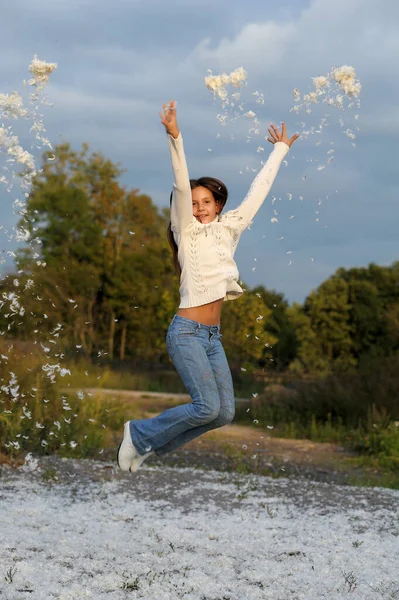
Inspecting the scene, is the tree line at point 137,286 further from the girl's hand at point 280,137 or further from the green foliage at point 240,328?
the girl's hand at point 280,137

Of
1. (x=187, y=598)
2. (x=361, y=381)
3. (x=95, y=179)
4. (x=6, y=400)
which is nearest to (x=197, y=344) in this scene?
(x=187, y=598)

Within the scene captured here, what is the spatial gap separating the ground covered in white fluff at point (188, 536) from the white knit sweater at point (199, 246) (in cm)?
162

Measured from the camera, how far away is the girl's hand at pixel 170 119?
4766mm

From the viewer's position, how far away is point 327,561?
204 inches

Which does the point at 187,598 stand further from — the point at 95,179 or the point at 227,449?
the point at 95,179

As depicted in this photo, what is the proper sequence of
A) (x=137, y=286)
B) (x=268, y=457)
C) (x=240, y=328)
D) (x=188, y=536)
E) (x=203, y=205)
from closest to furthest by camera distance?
(x=203, y=205) → (x=188, y=536) → (x=268, y=457) → (x=240, y=328) → (x=137, y=286)

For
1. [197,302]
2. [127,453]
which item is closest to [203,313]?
[197,302]

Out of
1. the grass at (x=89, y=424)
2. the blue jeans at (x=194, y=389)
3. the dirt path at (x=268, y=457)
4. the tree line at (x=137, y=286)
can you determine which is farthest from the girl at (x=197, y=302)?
the tree line at (x=137, y=286)

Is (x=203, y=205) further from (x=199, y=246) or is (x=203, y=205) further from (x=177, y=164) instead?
(x=177, y=164)

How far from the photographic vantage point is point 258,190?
5711 mm

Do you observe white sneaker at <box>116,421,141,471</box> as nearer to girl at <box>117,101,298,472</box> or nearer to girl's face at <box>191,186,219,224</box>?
girl at <box>117,101,298,472</box>

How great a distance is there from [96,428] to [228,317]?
1397 cm

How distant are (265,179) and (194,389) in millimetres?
1659

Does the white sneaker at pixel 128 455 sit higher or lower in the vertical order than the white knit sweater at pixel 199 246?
lower
